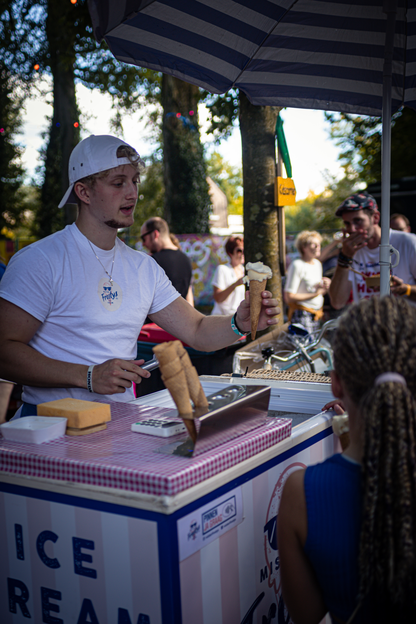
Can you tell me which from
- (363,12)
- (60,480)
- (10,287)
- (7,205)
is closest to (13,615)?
(60,480)

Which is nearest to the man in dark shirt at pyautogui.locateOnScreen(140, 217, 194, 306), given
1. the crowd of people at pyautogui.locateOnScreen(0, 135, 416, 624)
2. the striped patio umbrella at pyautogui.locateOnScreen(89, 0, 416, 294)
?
the crowd of people at pyautogui.locateOnScreen(0, 135, 416, 624)

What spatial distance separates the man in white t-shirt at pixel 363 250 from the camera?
12.9 feet

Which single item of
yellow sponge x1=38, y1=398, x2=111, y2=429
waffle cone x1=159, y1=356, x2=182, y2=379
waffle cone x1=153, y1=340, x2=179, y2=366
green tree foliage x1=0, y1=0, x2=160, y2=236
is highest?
green tree foliage x1=0, y1=0, x2=160, y2=236

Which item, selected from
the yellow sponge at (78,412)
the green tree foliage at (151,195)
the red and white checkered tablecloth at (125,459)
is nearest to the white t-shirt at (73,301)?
the yellow sponge at (78,412)

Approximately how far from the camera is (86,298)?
2.13m

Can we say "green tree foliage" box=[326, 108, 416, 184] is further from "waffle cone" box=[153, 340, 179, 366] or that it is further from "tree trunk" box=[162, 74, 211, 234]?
"waffle cone" box=[153, 340, 179, 366]

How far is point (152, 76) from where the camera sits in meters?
14.7

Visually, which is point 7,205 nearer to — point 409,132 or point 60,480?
point 409,132

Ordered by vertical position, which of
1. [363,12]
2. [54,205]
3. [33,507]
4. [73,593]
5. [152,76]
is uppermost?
[152,76]

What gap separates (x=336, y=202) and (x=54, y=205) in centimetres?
1604

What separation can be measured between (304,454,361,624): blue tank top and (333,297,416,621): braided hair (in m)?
0.05

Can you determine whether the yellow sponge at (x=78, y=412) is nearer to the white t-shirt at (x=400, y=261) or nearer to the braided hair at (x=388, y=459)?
the braided hair at (x=388, y=459)

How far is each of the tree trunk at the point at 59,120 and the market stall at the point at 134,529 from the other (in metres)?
9.81

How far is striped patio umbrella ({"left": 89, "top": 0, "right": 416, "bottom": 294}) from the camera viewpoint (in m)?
2.52
